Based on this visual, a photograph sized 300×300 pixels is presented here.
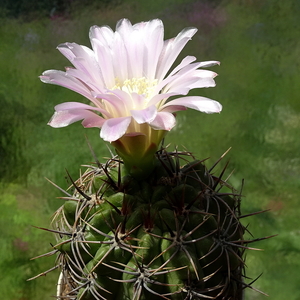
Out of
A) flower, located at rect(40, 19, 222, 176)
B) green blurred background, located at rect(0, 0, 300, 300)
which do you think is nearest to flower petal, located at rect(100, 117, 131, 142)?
flower, located at rect(40, 19, 222, 176)

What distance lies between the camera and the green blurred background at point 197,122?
1.03 meters

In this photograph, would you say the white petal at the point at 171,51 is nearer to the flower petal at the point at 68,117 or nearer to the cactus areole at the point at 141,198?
the cactus areole at the point at 141,198

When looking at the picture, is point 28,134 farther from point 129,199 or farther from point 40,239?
point 129,199

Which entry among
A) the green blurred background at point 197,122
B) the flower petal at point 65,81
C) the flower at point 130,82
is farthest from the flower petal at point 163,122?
the green blurred background at point 197,122

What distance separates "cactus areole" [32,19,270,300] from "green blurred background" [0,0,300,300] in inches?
16.0

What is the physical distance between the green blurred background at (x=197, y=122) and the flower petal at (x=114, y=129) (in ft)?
2.10

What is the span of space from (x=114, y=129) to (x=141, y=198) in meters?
0.16

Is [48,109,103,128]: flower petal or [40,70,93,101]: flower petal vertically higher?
[40,70,93,101]: flower petal

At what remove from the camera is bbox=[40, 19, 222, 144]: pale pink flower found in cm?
51

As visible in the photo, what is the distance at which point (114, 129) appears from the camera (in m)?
0.49

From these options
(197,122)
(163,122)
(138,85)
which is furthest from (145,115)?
(197,122)

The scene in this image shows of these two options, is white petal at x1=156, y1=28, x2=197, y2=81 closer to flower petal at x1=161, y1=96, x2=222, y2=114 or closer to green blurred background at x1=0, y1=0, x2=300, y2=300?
flower petal at x1=161, y1=96, x2=222, y2=114

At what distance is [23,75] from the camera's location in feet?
4.43

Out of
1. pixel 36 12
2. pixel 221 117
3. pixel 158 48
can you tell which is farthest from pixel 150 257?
pixel 36 12
